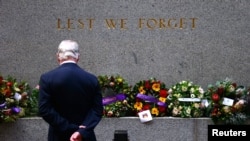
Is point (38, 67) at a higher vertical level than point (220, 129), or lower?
higher

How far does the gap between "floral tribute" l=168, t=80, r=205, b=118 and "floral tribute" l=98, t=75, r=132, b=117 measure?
0.68 m

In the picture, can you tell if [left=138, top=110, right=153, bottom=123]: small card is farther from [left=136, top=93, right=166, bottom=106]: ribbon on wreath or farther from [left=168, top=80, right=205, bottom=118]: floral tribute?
[left=168, top=80, right=205, bottom=118]: floral tribute

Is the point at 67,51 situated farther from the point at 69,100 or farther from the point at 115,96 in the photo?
the point at 115,96

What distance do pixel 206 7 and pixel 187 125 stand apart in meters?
2.18

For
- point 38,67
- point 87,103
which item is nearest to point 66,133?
point 87,103

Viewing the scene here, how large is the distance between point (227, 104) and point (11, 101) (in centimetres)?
324

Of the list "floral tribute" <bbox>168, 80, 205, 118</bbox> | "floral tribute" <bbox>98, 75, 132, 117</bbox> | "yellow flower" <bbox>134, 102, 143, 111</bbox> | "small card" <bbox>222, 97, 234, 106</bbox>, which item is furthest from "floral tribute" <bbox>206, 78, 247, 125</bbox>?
"floral tribute" <bbox>98, 75, 132, 117</bbox>

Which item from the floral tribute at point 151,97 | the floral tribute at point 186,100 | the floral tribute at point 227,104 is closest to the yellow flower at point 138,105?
the floral tribute at point 151,97

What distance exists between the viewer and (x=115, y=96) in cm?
905

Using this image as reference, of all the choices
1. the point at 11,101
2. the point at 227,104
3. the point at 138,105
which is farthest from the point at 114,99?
the point at 227,104

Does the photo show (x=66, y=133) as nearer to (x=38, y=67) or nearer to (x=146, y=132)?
(x=146, y=132)

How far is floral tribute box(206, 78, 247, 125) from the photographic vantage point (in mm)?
8648

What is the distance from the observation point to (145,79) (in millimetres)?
9820

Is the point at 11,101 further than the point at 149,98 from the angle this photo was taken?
No
